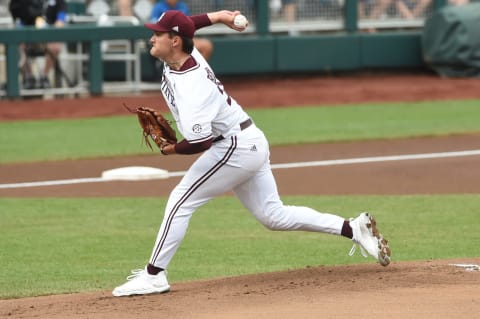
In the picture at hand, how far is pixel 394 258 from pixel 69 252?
2.33 meters

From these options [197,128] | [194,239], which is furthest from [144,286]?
[194,239]

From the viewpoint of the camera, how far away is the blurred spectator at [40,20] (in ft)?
53.6

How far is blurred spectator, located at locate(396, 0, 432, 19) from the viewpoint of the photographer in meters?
20.0

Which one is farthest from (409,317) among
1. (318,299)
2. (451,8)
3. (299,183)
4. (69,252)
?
(451,8)

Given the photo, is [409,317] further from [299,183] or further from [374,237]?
[299,183]

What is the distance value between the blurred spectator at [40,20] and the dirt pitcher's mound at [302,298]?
10474mm

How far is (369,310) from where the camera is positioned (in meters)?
5.61

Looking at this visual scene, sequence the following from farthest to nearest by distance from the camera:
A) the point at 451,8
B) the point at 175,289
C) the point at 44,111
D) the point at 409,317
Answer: the point at 451,8 → the point at 44,111 → the point at 175,289 → the point at 409,317

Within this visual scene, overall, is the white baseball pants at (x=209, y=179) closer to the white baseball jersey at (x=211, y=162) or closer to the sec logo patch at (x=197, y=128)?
the white baseball jersey at (x=211, y=162)

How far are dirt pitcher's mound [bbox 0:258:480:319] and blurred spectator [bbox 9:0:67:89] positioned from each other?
34.4ft

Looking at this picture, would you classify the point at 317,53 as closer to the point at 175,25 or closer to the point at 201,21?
the point at 201,21

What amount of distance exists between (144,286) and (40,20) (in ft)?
35.8

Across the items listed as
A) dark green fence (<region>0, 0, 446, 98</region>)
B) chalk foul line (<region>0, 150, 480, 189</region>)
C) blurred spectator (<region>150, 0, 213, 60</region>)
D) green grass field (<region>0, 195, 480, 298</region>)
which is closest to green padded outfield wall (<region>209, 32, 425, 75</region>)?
dark green fence (<region>0, 0, 446, 98</region>)

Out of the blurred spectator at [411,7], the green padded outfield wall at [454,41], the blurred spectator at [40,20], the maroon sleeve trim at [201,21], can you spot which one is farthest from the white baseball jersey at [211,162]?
the blurred spectator at [411,7]
